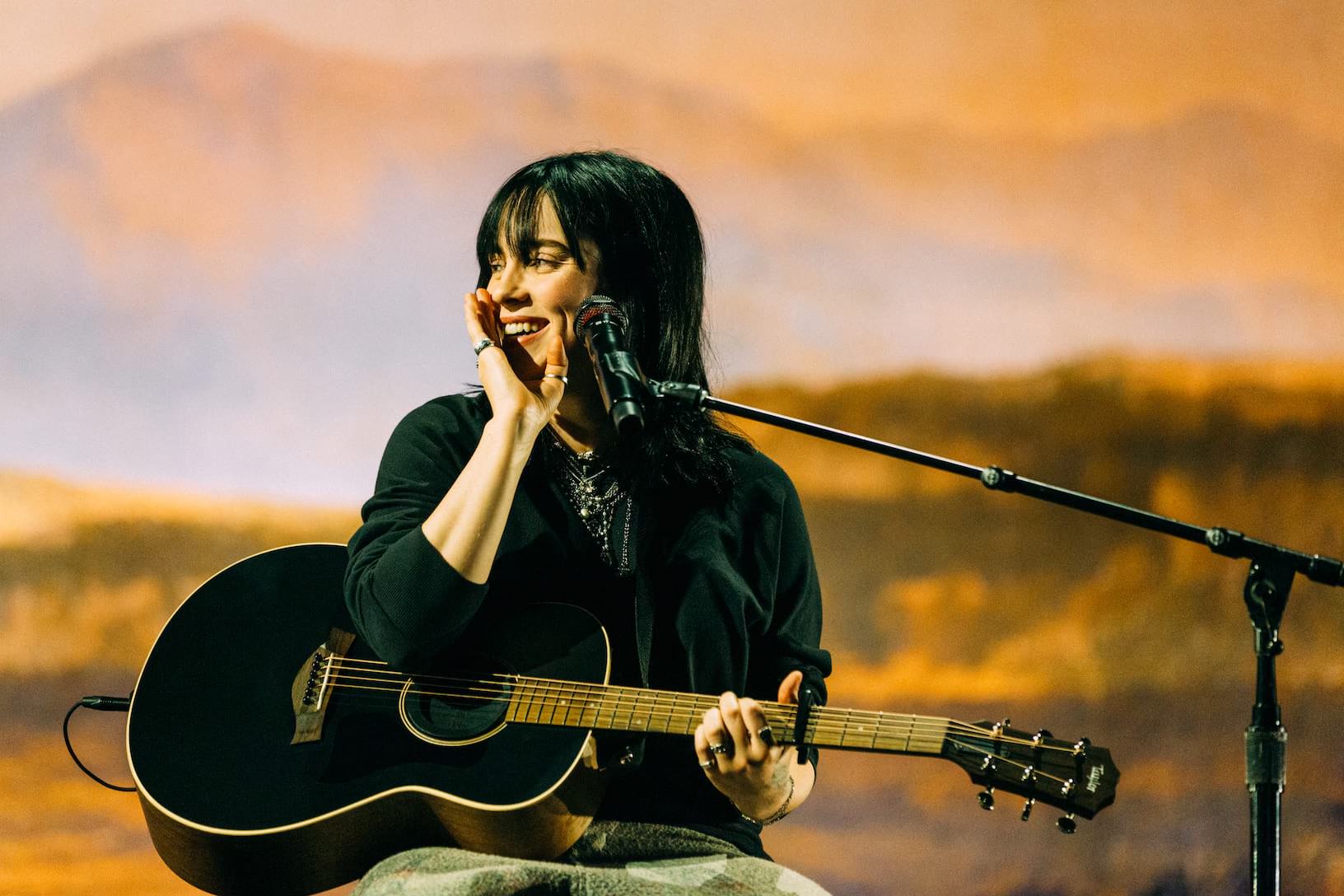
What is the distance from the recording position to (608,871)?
1639 mm

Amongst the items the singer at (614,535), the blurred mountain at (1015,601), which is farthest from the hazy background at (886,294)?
the singer at (614,535)

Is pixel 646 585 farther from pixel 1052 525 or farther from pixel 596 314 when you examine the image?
pixel 1052 525

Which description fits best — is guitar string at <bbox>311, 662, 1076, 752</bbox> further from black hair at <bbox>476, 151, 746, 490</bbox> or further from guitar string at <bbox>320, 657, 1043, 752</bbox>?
black hair at <bbox>476, 151, 746, 490</bbox>

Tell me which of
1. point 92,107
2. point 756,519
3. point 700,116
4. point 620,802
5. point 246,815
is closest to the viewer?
point 246,815

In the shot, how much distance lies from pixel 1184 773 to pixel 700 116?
1.81 meters

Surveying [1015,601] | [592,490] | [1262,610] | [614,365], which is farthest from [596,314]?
[1015,601]

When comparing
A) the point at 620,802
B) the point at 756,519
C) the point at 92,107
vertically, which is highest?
the point at 92,107

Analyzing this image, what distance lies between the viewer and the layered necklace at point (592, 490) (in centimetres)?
197

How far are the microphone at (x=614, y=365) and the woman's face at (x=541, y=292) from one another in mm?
294

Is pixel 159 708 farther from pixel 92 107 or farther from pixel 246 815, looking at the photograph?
pixel 92 107

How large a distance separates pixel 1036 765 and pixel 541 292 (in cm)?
96

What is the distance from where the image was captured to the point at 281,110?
2869mm

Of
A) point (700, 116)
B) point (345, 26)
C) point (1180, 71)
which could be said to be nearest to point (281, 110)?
point (345, 26)

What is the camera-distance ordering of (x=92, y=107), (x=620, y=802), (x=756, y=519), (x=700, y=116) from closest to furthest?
(x=620, y=802), (x=756, y=519), (x=92, y=107), (x=700, y=116)
